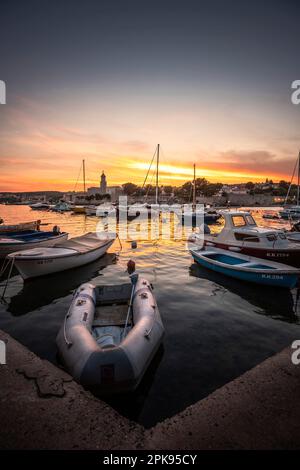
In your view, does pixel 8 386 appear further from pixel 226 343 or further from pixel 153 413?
pixel 226 343

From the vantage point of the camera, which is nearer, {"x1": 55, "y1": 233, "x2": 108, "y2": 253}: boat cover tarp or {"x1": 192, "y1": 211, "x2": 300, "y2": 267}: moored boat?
{"x1": 192, "y1": 211, "x2": 300, "y2": 267}: moored boat

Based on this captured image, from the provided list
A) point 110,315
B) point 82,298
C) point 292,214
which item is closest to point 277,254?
point 110,315

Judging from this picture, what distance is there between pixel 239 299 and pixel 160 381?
6584 mm

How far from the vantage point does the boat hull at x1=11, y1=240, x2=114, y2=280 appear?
12.9m

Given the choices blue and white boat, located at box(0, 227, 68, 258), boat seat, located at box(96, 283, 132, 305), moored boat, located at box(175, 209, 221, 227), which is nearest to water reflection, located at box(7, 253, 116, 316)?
boat seat, located at box(96, 283, 132, 305)

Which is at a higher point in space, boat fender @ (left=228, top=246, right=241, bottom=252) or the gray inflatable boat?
boat fender @ (left=228, top=246, right=241, bottom=252)

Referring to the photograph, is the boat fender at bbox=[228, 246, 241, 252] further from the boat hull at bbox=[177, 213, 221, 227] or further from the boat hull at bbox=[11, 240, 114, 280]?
the boat hull at bbox=[177, 213, 221, 227]

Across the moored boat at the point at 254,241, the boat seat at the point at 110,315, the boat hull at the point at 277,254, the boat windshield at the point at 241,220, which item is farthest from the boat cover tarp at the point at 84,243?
the boat hull at the point at 277,254

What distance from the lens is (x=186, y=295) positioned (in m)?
11.9

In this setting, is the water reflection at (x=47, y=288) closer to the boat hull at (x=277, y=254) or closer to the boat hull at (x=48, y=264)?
the boat hull at (x=48, y=264)

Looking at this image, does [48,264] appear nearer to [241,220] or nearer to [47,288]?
[47,288]

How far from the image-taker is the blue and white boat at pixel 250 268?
454 inches

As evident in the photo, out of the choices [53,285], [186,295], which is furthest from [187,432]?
[53,285]

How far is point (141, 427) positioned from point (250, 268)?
32.9ft
